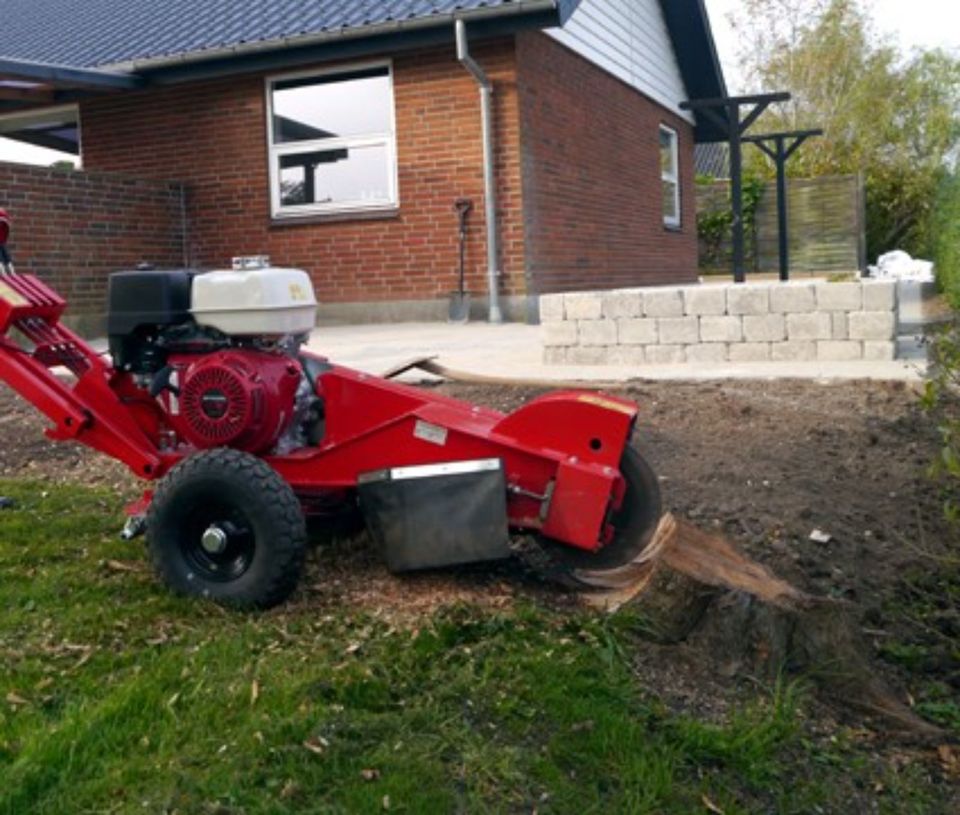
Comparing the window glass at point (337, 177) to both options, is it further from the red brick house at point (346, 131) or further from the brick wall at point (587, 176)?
the brick wall at point (587, 176)

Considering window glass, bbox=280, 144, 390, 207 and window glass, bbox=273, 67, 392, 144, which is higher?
window glass, bbox=273, 67, 392, 144

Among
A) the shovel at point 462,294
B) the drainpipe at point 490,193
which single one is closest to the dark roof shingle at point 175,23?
the drainpipe at point 490,193

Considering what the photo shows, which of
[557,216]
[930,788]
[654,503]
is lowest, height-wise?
[930,788]

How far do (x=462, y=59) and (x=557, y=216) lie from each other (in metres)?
2.63

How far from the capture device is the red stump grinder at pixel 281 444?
389cm

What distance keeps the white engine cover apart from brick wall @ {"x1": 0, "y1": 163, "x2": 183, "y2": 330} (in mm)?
8312

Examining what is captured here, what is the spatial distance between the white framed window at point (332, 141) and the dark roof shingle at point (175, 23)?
60 centimetres

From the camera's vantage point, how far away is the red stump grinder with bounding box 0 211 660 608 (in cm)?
389

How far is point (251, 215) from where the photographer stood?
13.7 meters

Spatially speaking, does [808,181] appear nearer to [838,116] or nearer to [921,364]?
[838,116]

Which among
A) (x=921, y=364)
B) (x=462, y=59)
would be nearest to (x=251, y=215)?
(x=462, y=59)

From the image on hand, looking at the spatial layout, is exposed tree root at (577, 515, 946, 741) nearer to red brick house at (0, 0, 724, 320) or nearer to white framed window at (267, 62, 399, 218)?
red brick house at (0, 0, 724, 320)

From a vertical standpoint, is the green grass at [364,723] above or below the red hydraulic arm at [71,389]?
below

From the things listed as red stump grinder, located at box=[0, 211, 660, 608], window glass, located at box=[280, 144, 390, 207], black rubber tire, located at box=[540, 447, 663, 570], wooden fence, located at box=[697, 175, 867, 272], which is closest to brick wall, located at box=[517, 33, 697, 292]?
window glass, located at box=[280, 144, 390, 207]
